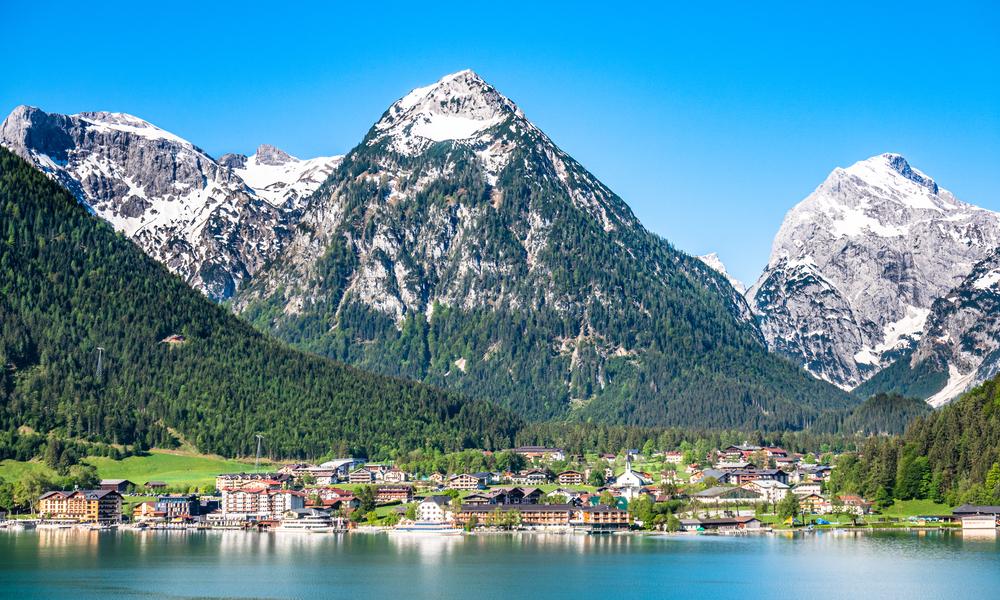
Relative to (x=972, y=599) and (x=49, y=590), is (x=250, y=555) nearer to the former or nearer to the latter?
(x=49, y=590)

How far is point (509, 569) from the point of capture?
164 metres

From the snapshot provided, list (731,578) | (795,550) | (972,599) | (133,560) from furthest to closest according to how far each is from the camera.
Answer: (795,550)
(133,560)
(731,578)
(972,599)

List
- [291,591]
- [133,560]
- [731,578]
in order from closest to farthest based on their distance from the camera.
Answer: [291,591]
[731,578]
[133,560]

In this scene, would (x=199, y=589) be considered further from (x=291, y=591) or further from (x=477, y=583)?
(x=477, y=583)

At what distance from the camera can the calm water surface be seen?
14488cm

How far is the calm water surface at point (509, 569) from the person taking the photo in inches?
5704

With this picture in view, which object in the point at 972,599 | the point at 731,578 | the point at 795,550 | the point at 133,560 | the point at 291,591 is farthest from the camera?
the point at 795,550

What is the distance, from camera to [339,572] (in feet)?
529

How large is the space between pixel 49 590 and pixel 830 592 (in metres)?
67.7

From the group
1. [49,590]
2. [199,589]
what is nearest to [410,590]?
[199,589]

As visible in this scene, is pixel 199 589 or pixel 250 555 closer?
pixel 199 589

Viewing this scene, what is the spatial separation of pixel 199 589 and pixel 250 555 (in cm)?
3446

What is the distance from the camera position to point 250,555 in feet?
594

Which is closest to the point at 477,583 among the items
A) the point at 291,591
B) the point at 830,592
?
the point at 291,591
